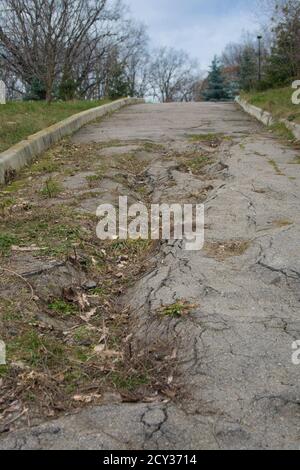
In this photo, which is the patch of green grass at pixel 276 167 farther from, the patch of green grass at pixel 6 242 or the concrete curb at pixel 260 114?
the concrete curb at pixel 260 114

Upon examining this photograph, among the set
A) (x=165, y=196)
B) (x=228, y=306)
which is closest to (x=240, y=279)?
(x=228, y=306)

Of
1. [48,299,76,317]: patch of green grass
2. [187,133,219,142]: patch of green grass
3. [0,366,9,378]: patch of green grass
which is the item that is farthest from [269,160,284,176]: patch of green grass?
[0,366,9,378]: patch of green grass

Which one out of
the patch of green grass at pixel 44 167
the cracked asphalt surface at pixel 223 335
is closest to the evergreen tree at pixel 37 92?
the patch of green grass at pixel 44 167

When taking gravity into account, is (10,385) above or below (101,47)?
below

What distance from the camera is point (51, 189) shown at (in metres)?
6.18

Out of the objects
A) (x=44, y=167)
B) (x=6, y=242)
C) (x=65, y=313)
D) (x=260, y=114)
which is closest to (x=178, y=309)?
(x=65, y=313)

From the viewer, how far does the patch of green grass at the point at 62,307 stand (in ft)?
11.5

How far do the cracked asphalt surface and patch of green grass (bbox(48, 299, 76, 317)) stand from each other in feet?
1.34

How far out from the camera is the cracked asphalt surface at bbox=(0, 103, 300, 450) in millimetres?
2256

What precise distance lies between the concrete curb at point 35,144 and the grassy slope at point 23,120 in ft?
0.68

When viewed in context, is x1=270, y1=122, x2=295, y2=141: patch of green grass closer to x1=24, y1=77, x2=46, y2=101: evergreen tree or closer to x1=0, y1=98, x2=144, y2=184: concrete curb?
x1=0, y1=98, x2=144, y2=184: concrete curb

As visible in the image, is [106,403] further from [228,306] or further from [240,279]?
[240,279]

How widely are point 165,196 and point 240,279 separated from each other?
8.85 feet
